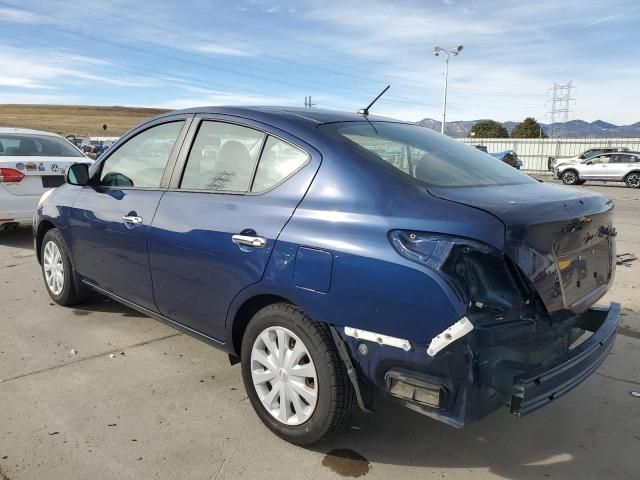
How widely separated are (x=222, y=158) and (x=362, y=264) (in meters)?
1.29

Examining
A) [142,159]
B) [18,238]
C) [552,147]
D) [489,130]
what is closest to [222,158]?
[142,159]

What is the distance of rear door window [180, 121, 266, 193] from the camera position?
9.66 feet

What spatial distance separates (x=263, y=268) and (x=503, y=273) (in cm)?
113

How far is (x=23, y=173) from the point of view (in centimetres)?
713

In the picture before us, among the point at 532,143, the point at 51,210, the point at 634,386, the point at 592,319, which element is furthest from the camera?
the point at 532,143

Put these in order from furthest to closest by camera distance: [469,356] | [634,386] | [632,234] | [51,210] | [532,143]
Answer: [532,143] → [632,234] → [51,210] → [634,386] → [469,356]

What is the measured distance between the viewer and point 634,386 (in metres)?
3.46

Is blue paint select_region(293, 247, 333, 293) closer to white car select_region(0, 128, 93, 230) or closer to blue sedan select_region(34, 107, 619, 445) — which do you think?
blue sedan select_region(34, 107, 619, 445)

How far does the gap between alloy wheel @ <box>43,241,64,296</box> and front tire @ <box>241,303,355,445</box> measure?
8.37 ft

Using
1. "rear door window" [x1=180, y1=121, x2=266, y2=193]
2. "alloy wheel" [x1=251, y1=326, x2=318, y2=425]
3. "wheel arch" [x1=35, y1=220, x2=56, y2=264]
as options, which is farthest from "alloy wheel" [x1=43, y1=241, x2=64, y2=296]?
"alloy wheel" [x1=251, y1=326, x2=318, y2=425]

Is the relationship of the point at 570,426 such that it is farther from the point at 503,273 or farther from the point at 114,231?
the point at 114,231

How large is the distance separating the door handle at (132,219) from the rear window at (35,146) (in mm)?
5038

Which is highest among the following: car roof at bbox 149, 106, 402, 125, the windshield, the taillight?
car roof at bbox 149, 106, 402, 125

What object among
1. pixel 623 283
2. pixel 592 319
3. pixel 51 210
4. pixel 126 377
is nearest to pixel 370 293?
pixel 592 319
